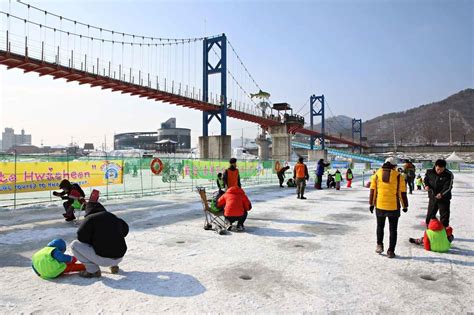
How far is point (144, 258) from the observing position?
5.59m

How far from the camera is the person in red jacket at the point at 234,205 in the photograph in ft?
25.0

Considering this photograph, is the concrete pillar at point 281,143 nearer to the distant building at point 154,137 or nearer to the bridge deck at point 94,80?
the bridge deck at point 94,80

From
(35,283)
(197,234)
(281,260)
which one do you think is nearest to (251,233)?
(197,234)

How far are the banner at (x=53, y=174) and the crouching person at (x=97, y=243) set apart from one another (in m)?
7.84

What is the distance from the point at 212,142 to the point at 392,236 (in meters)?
34.4

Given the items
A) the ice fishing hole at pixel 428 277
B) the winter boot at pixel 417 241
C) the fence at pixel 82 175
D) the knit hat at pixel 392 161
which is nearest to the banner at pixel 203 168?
the fence at pixel 82 175

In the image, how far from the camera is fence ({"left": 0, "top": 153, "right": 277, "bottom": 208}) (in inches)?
433

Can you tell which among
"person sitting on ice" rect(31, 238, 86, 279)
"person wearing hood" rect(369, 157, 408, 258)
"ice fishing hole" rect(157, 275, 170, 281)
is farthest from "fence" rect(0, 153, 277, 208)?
"person wearing hood" rect(369, 157, 408, 258)

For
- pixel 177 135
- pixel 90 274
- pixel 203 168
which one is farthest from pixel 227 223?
pixel 177 135

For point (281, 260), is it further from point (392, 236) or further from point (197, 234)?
point (197, 234)

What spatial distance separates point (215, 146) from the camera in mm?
39062

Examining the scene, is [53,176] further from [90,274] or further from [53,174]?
[90,274]

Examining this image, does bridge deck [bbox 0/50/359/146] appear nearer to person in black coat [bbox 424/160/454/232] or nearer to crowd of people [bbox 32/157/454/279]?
crowd of people [bbox 32/157/454/279]

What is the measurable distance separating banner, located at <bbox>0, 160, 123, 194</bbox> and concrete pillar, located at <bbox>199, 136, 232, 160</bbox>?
79.7 feet
